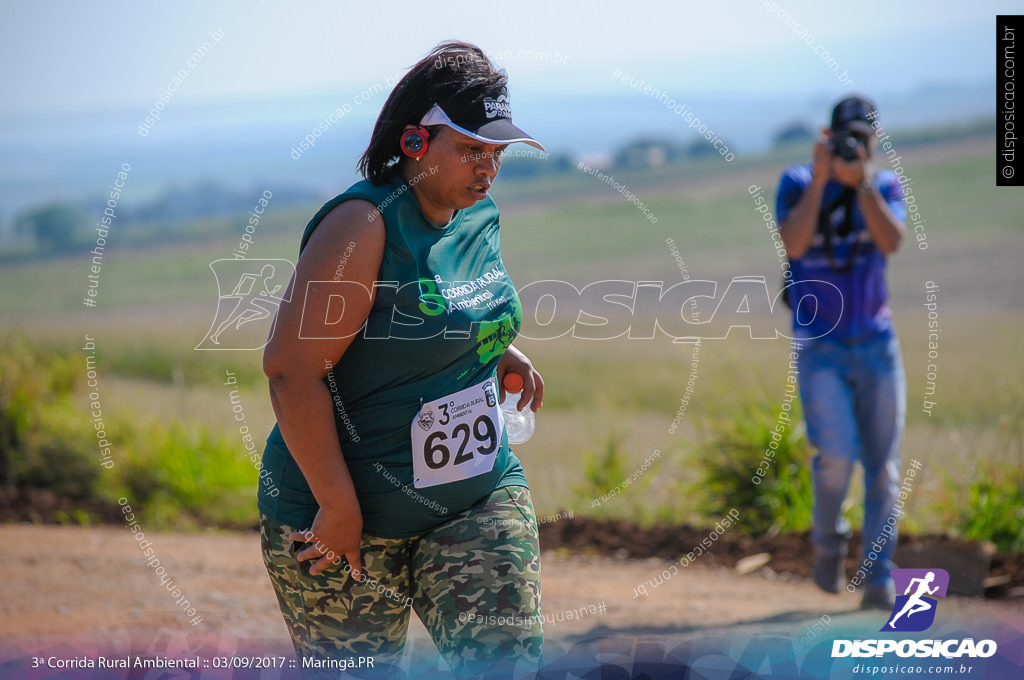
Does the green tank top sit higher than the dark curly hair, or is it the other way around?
the dark curly hair

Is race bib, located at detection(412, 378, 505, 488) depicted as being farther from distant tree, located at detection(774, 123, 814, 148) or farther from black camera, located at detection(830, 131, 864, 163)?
distant tree, located at detection(774, 123, 814, 148)

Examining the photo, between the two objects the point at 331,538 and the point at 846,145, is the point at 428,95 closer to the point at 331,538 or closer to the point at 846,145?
the point at 331,538

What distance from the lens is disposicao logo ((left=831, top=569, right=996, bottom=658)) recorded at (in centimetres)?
353

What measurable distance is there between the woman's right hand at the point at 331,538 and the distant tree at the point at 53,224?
1209 centimetres

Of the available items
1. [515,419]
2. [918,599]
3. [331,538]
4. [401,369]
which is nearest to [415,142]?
[401,369]

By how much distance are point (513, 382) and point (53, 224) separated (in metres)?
13.8

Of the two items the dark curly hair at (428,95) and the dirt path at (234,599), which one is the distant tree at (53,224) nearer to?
the dirt path at (234,599)

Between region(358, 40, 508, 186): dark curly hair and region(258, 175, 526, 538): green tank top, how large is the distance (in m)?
0.10

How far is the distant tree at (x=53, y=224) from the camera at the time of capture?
13.3m

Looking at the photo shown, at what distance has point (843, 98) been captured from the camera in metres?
4.45

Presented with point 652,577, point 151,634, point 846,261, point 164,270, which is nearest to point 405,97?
point 846,261

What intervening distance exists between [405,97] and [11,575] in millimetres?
3873

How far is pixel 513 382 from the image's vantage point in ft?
9.46

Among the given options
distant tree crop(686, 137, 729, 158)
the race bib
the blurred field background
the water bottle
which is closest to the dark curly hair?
the race bib
